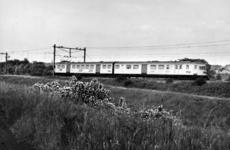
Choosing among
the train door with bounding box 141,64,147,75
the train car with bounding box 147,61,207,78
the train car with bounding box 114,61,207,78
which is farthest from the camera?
the train door with bounding box 141,64,147,75

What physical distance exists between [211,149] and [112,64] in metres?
42.2

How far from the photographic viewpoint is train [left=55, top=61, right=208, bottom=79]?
3653 cm

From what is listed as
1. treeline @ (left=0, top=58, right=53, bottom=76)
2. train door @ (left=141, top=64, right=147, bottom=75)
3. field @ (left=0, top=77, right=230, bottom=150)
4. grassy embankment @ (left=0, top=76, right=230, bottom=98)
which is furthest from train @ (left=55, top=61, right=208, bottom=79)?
field @ (left=0, top=77, right=230, bottom=150)

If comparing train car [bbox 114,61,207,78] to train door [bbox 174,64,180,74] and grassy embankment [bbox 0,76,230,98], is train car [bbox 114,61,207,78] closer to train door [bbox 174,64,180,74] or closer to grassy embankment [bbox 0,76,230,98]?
train door [bbox 174,64,180,74]

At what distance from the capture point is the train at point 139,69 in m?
36.5

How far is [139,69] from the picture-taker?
41.9 meters

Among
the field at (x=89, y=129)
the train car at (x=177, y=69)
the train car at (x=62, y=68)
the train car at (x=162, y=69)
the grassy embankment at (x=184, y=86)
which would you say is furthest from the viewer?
the train car at (x=62, y=68)

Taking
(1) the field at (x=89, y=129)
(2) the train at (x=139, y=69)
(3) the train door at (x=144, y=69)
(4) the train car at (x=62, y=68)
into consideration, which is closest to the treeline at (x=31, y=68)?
(4) the train car at (x=62, y=68)

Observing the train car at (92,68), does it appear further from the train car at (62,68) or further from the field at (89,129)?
the field at (89,129)

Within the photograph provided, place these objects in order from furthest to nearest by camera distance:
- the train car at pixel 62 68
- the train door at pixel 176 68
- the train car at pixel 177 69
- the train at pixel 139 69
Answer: the train car at pixel 62 68, the train door at pixel 176 68, the train at pixel 139 69, the train car at pixel 177 69

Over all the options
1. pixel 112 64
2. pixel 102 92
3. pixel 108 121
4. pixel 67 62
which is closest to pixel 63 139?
pixel 108 121

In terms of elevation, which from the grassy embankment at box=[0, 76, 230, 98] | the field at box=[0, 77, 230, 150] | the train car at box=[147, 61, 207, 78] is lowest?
the grassy embankment at box=[0, 76, 230, 98]

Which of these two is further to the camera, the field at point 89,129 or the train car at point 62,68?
the train car at point 62,68

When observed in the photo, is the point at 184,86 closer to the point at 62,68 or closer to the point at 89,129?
the point at 62,68
